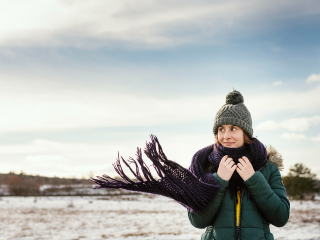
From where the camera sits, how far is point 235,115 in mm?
1944

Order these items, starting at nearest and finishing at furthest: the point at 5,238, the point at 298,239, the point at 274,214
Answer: the point at 274,214
the point at 298,239
the point at 5,238

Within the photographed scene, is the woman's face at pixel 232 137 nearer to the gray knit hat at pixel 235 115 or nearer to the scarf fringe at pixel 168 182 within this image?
the gray knit hat at pixel 235 115

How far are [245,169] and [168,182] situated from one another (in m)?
0.50

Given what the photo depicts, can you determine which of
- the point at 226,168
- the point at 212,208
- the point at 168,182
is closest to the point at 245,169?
the point at 226,168

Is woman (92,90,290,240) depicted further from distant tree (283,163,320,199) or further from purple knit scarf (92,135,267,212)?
distant tree (283,163,320,199)

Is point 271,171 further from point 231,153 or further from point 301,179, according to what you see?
point 301,179

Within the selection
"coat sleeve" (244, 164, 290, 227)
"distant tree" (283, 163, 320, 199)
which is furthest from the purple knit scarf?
"distant tree" (283, 163, 320, 199)

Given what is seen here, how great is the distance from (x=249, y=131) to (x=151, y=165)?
73 cm

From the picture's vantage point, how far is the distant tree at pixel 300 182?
98.1 feet

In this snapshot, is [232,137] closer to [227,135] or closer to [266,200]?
[227,135]

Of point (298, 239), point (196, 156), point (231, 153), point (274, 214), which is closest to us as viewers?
point (274, 214)

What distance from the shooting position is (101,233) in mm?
9547

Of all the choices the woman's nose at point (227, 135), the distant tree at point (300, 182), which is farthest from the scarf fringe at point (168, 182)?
the distant tree at point (300, 182)

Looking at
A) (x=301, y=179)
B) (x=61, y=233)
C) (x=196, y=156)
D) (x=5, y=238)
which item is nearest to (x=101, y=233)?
(x=61, y=233)
